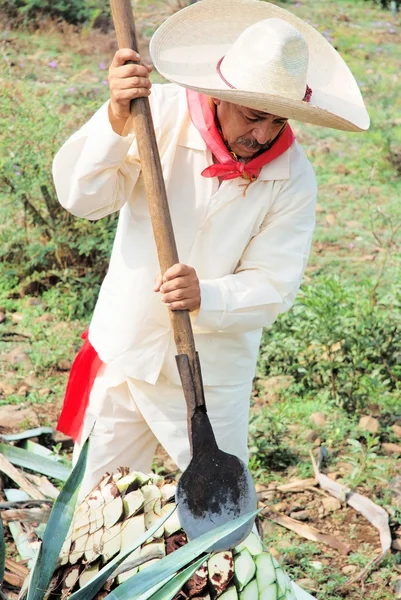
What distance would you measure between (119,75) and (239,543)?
3.82 ft

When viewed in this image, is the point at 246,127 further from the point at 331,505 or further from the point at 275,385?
the point at 275,385

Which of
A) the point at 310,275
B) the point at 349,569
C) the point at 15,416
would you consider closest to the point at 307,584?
the point at 349,569

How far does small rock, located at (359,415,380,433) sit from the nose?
1.93 m

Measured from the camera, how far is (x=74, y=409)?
288cm

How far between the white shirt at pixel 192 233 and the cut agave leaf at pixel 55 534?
2.25 feet

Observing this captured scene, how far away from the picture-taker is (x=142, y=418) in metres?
2.83

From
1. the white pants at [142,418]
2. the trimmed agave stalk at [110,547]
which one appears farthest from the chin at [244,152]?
the trimmed agave stalk at [110,547]

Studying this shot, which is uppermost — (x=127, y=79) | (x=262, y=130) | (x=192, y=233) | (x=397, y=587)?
(x=127, y=79)

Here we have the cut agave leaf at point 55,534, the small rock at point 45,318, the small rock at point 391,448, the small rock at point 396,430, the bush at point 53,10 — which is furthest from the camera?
the bush at point 53,10

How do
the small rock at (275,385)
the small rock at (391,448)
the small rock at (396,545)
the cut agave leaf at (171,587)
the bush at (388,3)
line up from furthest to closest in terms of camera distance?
1. the bush at (388,3)
2. the small rock at (275,385)
3. the small rock at (391,448)
4. the small rock at (396,545)
5. the cut agave leaf at (171,587)

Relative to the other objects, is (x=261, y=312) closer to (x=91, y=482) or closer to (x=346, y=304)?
(x=91, y=482)

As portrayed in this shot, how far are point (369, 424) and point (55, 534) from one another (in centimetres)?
236

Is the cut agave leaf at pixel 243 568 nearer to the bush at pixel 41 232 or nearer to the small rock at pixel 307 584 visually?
the small rock at pixel 307 584

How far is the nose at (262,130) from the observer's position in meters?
2.38
